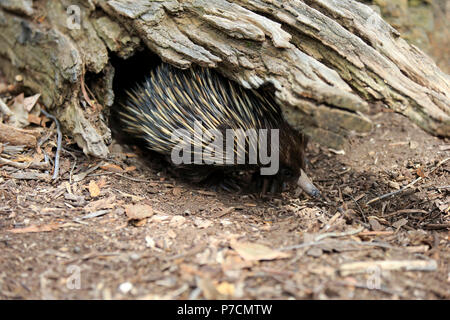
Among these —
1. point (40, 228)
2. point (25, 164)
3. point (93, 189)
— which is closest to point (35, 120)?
point (25, 164)

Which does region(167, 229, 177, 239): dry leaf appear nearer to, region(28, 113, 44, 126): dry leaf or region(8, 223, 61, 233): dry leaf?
region(8, 223, 61, 233): dry leaf

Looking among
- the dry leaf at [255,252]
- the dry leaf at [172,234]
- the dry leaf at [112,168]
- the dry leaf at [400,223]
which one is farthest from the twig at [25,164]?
the dry leaf at [400,223]

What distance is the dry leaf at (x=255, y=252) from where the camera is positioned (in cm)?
262

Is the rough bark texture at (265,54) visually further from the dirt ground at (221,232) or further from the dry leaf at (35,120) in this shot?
the dirt ground at (221,232)

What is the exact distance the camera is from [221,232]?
306 centimetres

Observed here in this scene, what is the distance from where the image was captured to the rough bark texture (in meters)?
3.00

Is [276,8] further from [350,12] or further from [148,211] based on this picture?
[148,211]

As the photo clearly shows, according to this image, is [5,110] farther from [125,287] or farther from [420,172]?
[420,172]

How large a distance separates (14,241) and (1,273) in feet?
1.10

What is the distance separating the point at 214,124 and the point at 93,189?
1.16 metres

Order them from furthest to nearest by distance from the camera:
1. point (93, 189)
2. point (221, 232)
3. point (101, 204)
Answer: point (93, 189), point (101, 204), point (221, 232)

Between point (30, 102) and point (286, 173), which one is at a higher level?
point (30, 102)

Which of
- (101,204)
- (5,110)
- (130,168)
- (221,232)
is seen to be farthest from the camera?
(5,110)

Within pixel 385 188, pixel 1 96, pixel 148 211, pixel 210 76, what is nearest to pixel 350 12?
pixel 210 76
